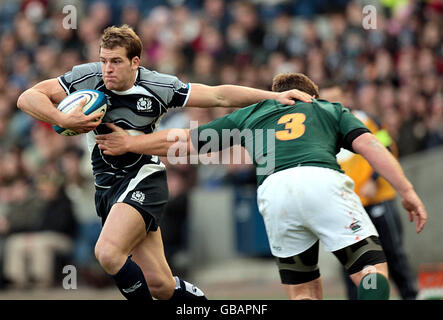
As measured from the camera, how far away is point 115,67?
5.91 meters

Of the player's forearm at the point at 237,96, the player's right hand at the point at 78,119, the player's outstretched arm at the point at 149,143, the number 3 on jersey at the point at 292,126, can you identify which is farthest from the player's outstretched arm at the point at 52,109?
the number 3 on jersey at the point at 292,126

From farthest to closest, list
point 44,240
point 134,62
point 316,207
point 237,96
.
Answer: point 44,240 < point 237,96 < point 134,62 < point 316,207

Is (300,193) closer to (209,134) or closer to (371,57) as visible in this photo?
(209,134)

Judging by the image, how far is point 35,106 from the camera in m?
5.84

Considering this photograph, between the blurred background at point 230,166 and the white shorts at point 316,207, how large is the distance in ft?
16.5

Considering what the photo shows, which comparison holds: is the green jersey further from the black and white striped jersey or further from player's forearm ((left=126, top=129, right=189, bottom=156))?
the black and white striped jersey

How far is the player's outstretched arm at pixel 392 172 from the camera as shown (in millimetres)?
5191

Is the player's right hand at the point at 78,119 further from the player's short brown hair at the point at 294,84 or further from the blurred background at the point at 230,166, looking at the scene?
the blurred background at the point at 230,166

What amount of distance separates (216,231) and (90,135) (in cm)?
706

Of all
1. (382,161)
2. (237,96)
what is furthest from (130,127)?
(382,161)

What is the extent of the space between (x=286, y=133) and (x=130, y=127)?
139 cm

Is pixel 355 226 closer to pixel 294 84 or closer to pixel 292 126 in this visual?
pixel 292 126

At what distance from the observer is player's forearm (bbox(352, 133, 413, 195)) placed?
5199mm

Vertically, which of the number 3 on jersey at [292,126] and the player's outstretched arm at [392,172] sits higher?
the number 3 on jersey at [292,126]
